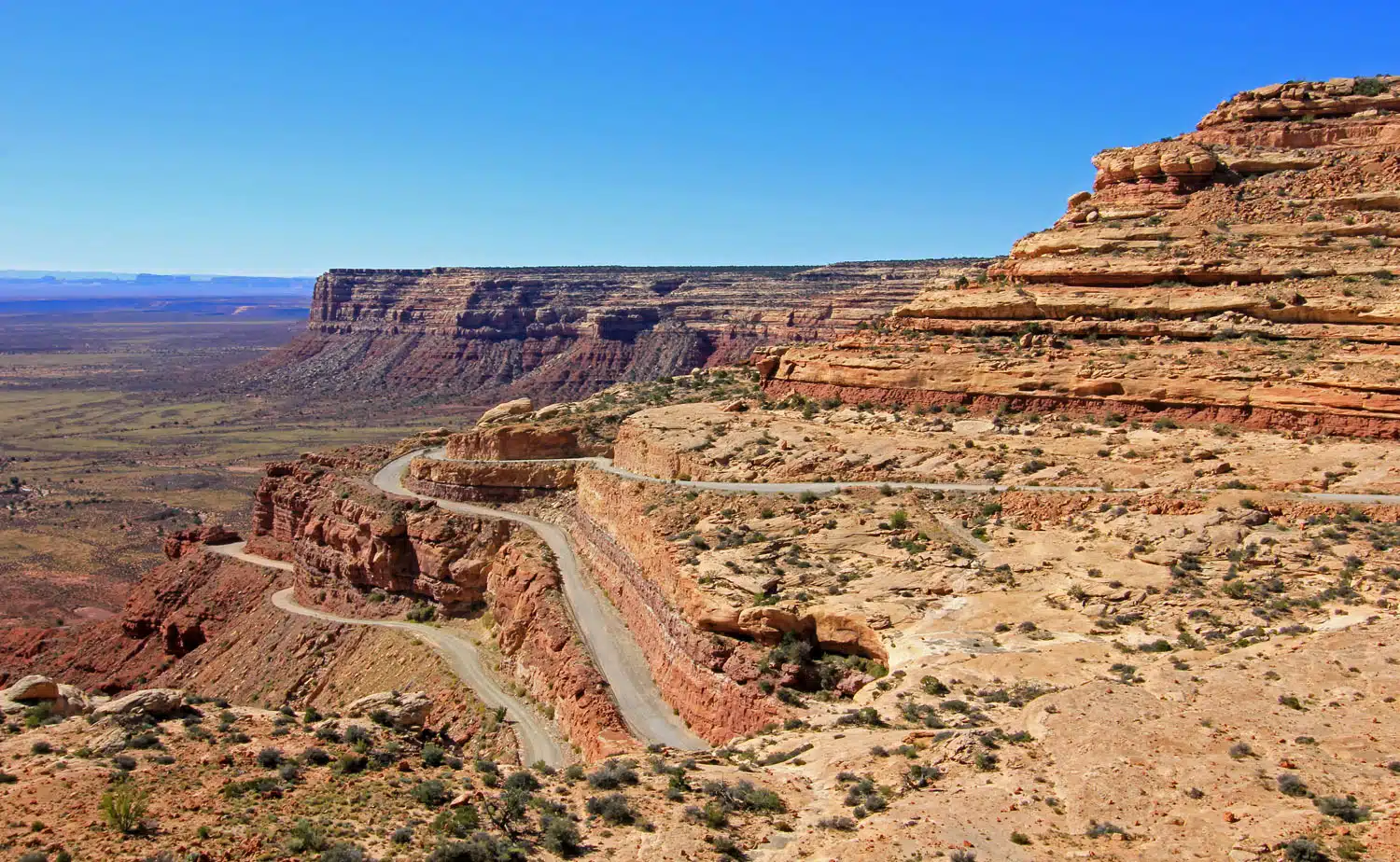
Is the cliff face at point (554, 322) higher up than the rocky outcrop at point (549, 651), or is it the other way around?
the cliff face at point (554, 322)

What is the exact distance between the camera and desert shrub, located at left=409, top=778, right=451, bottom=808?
1845 cm

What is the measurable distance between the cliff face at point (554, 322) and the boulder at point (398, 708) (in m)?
94.6

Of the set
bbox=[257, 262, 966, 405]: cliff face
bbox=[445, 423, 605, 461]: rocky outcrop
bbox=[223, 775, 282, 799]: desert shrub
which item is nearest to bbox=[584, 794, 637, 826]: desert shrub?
bbox=[223, 775, 282, 799]: desert shrub

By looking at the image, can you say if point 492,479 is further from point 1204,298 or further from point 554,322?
point 554,322

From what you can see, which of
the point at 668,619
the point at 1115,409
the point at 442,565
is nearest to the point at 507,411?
the point at 442,565

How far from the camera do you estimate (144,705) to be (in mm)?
21719

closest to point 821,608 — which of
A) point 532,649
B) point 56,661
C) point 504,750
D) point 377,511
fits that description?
point 504,750

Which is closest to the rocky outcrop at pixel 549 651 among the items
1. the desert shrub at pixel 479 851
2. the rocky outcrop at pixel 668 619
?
the rocky outcrop at pixel 668 619

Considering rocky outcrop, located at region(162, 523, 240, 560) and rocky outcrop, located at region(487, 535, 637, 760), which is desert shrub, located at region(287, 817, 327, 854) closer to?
rocky outcrop, located at region(487, 535, 637, 760)

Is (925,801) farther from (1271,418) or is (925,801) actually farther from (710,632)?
(1271,418)

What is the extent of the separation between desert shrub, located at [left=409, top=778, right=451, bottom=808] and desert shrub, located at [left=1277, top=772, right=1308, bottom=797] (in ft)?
41.1

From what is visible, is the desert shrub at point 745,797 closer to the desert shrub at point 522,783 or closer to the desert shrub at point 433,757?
the desert shrub at point 522,783

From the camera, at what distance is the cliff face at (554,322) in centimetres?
13725

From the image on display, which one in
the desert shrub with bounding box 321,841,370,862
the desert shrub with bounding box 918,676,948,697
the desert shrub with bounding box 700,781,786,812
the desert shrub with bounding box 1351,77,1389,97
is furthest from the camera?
the desert shrub with bounding box 1351,77,1389,97
